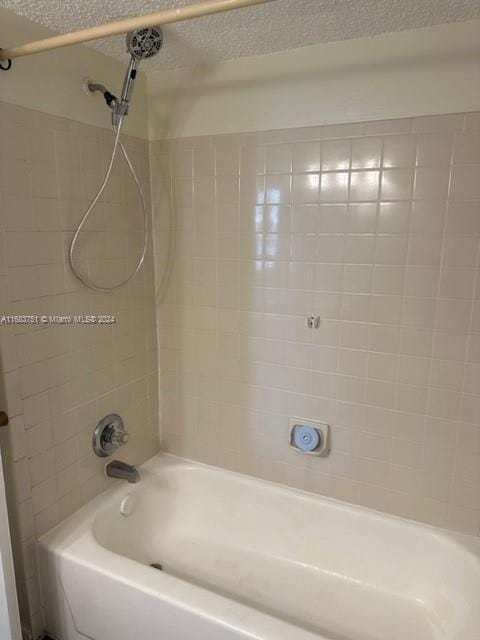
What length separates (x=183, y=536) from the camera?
76.6 inches

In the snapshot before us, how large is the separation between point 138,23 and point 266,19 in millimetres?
488

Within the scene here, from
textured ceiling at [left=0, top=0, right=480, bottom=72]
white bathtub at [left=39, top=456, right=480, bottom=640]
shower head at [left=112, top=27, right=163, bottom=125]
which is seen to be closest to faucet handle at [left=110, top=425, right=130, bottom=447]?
white bathtub at [left=39, top=456, right=480, bottom=640]

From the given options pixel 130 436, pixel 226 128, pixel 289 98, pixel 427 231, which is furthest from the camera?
pixel 130 436

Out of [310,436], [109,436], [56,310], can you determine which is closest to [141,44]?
[56,310]

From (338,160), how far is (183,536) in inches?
68.2

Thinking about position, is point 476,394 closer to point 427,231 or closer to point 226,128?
point 427,231

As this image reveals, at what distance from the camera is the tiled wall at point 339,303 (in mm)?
1454

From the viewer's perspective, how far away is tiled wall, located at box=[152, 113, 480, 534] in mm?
1454

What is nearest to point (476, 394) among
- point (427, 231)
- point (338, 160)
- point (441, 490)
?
point (441, 490)

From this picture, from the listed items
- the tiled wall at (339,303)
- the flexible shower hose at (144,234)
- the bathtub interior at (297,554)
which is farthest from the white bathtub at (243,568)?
the flexible shower hose at (144,234)

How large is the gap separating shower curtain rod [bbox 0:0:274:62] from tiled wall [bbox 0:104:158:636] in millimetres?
208

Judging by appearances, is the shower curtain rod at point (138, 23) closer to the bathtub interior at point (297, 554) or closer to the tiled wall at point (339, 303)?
the tiled wall at point (339, 303)

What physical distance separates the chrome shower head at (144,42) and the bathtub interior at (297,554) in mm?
1654

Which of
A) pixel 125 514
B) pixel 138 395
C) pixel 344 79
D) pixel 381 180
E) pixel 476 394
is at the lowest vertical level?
pixel 125 514
